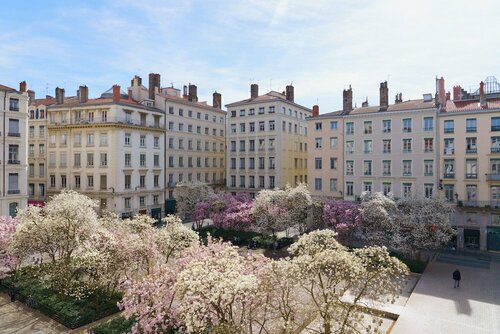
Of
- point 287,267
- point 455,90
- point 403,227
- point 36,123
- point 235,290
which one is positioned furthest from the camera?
point 36,123

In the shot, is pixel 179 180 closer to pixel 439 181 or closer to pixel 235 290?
pixel 439 181

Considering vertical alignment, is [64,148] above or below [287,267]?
above

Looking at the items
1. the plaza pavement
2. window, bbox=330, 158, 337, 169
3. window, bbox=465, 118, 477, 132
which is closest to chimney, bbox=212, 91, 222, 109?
window, bbox=330, 158, 337, 169

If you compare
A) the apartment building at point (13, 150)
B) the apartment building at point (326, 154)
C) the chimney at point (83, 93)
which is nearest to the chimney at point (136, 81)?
the chimney at point (83, 93)

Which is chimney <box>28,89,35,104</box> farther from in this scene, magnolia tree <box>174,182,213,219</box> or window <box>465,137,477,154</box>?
window <box>465,137,477,154</box>

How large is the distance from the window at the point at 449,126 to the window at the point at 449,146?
1.12 meters

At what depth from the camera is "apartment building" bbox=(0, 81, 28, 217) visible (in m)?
45.3

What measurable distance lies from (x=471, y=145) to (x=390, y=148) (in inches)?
372

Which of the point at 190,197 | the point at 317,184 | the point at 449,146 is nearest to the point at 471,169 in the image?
the point at 449,146

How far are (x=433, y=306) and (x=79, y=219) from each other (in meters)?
26.6

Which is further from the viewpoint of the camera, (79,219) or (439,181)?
(439,181)

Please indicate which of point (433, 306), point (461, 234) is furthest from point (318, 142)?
point (433, 306)

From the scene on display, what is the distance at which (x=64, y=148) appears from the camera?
2269 inches

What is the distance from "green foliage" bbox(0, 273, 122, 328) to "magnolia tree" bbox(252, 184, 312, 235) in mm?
18868
